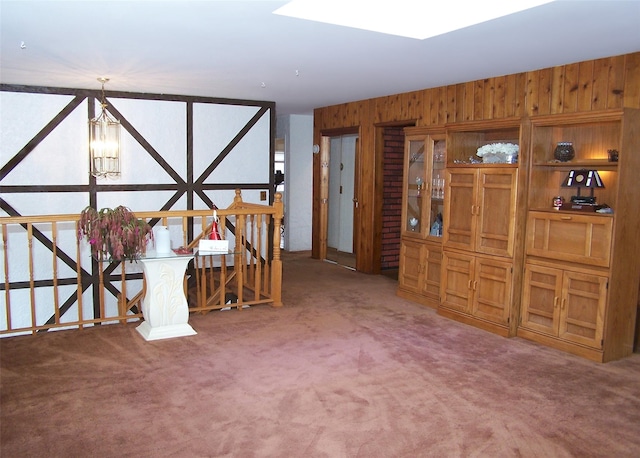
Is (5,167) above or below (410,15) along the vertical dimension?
below

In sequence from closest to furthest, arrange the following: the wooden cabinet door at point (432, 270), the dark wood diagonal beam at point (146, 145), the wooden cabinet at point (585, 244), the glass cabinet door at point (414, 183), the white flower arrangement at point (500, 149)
Result: the wooden cabinet at point (585, 244), the white flower arrangement at point (500, 149), the wooden cabinet door at point (432, 270), the glass cabinet door at point (414, 183), the dark wood diagonal beam at point (146, 145)

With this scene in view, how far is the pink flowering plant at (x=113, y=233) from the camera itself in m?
4.48

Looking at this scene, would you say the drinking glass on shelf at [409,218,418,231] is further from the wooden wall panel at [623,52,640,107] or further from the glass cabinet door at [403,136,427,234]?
the wooden wall panel at [623,52,640,107]

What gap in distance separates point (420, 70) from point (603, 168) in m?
1.86

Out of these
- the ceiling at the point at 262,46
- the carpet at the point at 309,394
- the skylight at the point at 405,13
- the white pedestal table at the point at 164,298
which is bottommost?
the carpet at the point at 309,394

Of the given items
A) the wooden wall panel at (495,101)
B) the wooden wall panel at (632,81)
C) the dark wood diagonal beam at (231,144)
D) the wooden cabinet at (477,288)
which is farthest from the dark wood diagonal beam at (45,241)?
the wooden wall panel at (632,81)

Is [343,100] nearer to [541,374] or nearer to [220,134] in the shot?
[220,134]

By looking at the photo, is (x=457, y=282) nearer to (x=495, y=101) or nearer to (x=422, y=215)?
(x=422, y=215)

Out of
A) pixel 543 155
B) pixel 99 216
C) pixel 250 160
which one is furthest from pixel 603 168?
pixel 250 160

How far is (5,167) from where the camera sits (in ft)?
21.8

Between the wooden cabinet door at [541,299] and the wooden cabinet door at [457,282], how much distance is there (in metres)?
0.56

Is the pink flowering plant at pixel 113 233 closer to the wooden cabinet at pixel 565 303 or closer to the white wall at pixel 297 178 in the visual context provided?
the wooden cabinet at pixel 565 303

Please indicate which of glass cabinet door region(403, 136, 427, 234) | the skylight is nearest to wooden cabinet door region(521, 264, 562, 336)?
glass cabinet door region(403, 136, 427, 234)

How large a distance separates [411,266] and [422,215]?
0.61 metres
